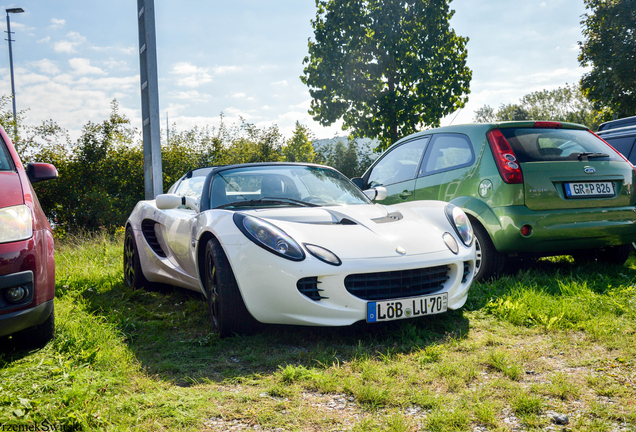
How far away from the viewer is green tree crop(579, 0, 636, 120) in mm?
16656

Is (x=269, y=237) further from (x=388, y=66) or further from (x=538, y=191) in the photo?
(x=388, y=66)

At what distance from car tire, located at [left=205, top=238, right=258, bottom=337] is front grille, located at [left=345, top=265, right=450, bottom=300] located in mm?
720

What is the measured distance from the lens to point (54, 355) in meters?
3.07

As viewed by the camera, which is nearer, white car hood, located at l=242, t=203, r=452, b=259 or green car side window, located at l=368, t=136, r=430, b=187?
white car hood, located at l=242, t=203, r=452, b=259

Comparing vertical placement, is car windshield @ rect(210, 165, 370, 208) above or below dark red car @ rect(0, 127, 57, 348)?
above

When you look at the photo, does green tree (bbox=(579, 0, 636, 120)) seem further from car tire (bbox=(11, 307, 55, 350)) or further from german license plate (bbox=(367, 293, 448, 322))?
car tire (bbox=(11, 307, 55, 350))

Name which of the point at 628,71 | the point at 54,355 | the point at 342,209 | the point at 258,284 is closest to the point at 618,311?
the point at 342,209

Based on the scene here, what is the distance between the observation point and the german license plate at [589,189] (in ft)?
14.9

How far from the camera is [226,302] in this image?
3293 mm

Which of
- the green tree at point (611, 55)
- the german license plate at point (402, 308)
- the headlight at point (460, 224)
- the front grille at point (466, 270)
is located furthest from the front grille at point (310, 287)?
the green tree at point (611, 55)

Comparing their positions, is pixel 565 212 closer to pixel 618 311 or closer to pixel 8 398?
pixel 618 311

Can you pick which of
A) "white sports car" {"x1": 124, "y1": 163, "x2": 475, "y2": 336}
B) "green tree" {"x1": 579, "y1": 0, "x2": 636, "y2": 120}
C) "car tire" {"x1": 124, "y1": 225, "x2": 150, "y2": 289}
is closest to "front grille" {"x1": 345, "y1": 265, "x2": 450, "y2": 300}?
"white sports car" {"x1": 124, "y1": 163, "x2": 475, "y2": 336}

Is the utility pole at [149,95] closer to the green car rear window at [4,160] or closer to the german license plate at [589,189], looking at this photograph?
the green car rear window at [4,160]

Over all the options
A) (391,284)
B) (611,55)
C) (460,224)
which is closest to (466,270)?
(460,224)
